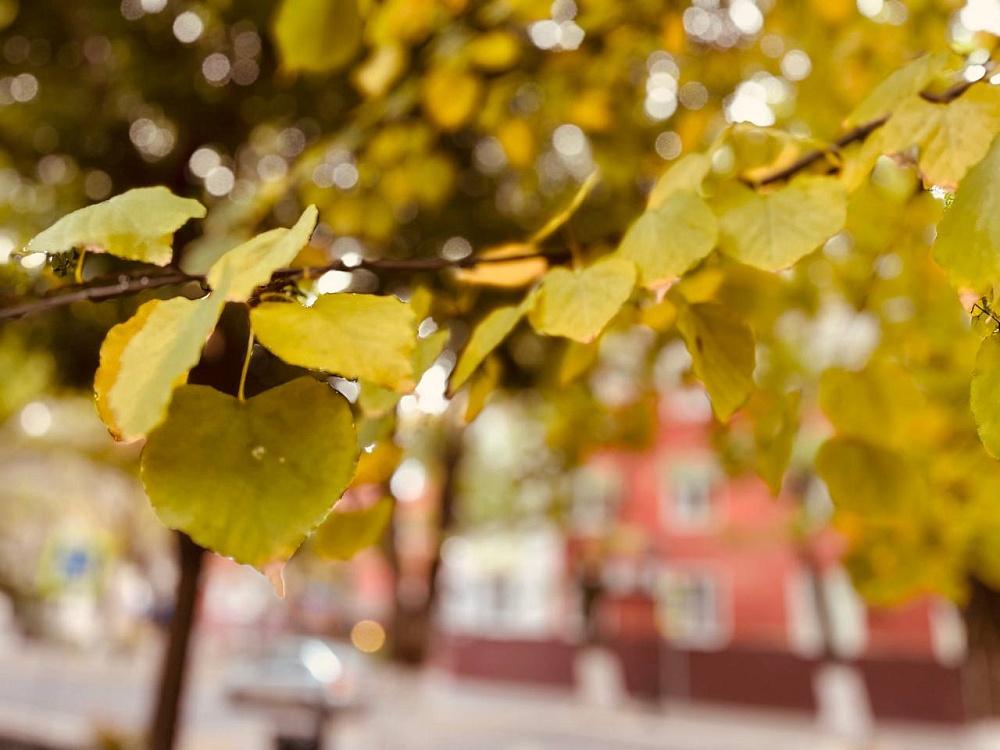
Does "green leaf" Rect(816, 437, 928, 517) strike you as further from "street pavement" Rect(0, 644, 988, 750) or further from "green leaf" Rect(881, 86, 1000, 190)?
"street pavement" Rect(0, 644, 988, 750)

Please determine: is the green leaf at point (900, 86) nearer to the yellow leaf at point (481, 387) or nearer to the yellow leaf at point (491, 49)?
the yellow leaf at point (481, 387)

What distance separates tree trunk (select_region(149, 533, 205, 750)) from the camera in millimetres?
3613

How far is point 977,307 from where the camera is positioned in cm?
63

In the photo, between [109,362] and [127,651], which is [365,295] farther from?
[127,651]

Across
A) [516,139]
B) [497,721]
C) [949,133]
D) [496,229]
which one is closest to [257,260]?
[949,133]

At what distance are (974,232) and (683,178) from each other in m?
0.27

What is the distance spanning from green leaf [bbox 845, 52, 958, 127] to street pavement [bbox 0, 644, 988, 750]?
7040 millimetres

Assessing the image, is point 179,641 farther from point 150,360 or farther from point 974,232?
point 974,232

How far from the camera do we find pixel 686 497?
2123 centimetres

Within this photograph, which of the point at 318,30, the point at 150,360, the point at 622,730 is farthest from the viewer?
the point at 622,730

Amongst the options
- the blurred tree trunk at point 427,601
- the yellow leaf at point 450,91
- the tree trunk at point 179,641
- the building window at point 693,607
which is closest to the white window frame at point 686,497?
the building window at point 693,607

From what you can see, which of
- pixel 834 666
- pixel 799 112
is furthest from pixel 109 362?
pixel 834 666

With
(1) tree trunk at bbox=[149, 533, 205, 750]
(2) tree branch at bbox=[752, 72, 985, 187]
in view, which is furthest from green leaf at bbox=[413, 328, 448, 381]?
(1) tree trunk at bbox=[149, 533, 205, 750]

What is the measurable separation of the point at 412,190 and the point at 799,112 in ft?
5.41
